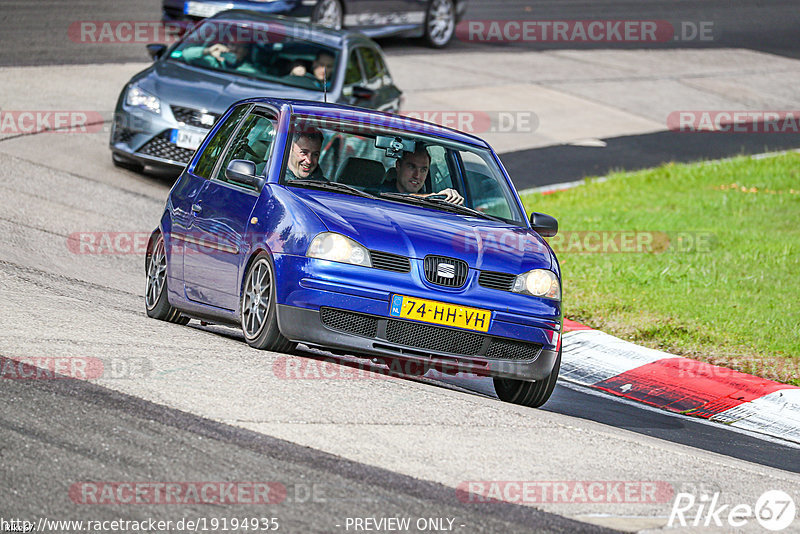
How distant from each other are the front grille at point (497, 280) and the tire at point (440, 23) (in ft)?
61.6

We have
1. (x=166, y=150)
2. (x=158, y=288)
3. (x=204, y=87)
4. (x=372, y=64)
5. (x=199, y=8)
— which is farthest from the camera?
(x=199, y=8)

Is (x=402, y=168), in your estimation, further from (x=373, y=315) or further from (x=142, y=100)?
(x=142, y=100)

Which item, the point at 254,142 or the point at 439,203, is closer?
the point at 439,203

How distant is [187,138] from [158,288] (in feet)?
16.4

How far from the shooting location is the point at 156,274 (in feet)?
31.6

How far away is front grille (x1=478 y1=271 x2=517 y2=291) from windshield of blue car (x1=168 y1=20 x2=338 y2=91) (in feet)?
26.2

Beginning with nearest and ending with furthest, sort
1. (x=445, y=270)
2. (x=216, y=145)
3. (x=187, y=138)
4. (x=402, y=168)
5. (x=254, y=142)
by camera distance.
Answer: (x=445, y=270) < (x=402, y=168) < (x=254, y=142) < (x=216, y=145) < (x=187, y=138)

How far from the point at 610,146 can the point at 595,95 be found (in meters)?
3.50

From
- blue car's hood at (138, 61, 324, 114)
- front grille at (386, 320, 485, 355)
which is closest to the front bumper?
front grille at (386, 320, 485, 355)

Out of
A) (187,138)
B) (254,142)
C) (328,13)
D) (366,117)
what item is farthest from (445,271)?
(328,13)

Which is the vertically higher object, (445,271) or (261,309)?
(445,271)

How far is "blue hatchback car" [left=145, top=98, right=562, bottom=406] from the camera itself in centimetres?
757

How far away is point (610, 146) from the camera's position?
2034cm

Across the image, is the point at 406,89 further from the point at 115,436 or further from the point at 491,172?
the point at 115,436
